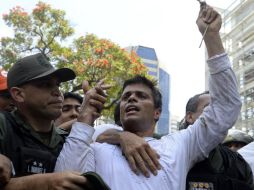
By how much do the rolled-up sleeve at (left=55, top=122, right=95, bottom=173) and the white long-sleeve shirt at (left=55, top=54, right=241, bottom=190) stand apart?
18 mm

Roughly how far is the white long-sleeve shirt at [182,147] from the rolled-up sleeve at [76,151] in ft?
0.06

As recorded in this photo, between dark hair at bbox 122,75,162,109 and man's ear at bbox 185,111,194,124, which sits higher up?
dark hair at bbox 122,75,162,109

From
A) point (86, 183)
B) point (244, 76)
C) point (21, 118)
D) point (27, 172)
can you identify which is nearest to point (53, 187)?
Answer: point (86, 183)

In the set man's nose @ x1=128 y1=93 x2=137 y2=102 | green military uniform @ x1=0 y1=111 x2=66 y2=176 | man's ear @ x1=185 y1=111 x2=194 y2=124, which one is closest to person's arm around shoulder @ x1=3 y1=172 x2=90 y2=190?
green military uniform @ x1=0 y1=111 x2=66 y2=176

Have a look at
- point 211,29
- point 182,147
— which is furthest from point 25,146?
point 211,29

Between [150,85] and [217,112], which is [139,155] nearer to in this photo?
[217,112]

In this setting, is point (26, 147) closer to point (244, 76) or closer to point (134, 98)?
point (134, 98)

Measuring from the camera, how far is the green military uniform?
212 centimetres

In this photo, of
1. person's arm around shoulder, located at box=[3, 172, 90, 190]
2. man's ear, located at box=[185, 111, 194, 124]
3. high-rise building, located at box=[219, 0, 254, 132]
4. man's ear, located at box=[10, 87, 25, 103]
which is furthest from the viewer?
high-rise building, located at box=[219, 0, 254, 132]

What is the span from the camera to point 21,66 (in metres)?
2.52

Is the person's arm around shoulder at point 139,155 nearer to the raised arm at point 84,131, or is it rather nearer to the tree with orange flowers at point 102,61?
the raised arm at point 84,131

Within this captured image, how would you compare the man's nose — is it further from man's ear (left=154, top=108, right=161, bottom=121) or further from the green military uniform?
the green military uniform

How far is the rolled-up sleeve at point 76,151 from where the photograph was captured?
7.28ft

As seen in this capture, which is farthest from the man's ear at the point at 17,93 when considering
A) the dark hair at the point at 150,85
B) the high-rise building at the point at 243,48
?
the high-rise building at the point at 243,48
